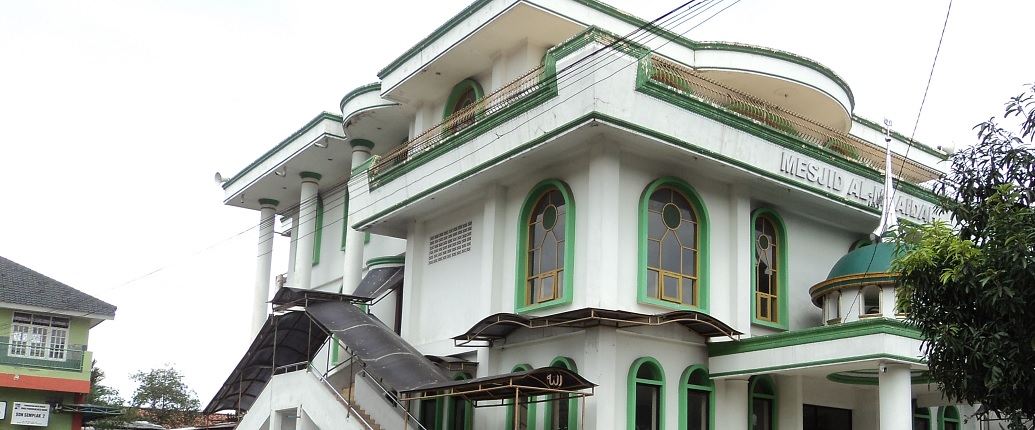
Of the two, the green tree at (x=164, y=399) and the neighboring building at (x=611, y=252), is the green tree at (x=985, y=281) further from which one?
the green tree at (x=164, y=399)

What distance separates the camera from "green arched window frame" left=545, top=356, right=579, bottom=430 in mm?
18072

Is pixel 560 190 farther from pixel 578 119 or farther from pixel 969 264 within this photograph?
pixel 969 264

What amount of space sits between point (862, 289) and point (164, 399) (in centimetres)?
3701

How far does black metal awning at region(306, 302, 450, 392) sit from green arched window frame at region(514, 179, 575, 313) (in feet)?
6.80

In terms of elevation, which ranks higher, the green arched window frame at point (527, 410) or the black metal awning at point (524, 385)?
the black metal awning at point (524, 385)

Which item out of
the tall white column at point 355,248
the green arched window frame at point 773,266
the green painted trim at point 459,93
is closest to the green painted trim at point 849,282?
the green arched window frame at point 773,266

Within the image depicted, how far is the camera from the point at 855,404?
2219 cm

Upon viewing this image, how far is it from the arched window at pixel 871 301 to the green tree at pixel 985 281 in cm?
758

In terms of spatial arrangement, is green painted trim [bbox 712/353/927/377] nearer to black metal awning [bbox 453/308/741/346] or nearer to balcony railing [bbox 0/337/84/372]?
black metal awning [bbox 453/308/741/346]

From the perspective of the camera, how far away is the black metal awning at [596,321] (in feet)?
56.9

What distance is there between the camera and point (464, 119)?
72.9 ft

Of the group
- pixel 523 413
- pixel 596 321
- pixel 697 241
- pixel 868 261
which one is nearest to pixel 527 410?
pixel 523 413

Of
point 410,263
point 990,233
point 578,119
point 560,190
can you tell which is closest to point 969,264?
point 990,233

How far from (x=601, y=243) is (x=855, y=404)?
303 inches
